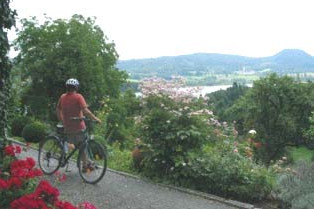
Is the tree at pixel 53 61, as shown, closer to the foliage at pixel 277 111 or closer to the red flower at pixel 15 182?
the red flower at pixel 15 182

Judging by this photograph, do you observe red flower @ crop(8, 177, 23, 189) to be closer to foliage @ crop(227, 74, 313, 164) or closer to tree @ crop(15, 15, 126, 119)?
tree @ crop(15, 15, 126, 119)

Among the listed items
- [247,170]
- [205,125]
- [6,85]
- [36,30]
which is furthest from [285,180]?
[36,30]

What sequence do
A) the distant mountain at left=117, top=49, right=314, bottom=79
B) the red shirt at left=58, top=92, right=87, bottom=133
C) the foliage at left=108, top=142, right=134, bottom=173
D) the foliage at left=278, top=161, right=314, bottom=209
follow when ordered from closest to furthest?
the foliage at left=278, top=161, right=314, bottom=209, the red shirt at left=58, top=92, right=87, bottom=133, the foliage at left=108, top=142, right=134, bottom=173, the distant mountain at left=117, top=49, right=314, bottom=79

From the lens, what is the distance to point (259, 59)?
108m

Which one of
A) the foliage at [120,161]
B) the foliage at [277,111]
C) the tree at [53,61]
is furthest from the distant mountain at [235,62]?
the foliage at [120,161]

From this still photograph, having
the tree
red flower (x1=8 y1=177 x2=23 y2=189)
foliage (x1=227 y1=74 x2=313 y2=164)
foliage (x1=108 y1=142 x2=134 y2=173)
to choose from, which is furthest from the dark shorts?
foliage (x1=227 y1=74 x2=313 y2=164)

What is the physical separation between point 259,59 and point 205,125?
10222 cm

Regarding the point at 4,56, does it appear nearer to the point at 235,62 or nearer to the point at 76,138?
the point at 76,138

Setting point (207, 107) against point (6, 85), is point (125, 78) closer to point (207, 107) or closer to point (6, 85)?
point (207, 107)

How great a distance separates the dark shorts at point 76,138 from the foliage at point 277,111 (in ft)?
104

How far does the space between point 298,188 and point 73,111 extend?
13.2ft

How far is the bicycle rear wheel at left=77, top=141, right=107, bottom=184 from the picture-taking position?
8.51 meters

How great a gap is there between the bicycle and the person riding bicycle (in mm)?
118

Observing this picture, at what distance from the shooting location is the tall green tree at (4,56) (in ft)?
19.7
